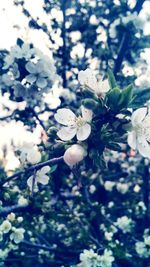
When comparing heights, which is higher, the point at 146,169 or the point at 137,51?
the point at 137,51

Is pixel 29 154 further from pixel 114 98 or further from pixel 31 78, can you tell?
pixel 114 98

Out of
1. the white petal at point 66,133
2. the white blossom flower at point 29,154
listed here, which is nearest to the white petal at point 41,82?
the white blossom flower at point 29,154

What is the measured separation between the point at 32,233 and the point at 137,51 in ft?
5.94

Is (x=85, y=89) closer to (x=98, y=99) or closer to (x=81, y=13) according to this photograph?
(x=98, y=99)

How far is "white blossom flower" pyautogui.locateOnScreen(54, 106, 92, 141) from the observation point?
61.5 inches

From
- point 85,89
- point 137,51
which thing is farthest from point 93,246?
point 85,89

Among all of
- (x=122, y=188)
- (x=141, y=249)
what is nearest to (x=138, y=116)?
(x=141, y=249)

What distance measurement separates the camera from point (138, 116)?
1585 mm

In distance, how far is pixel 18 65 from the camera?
2504 millimetres

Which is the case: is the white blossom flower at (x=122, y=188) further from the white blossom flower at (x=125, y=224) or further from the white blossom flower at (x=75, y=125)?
the white blossom flower at (x=75, y=125)

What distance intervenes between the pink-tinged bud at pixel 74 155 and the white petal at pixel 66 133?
0.33ft

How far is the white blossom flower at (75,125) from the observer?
156cm

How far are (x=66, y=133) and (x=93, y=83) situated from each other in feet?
0.78

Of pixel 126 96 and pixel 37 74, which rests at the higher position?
pixel 37 74
